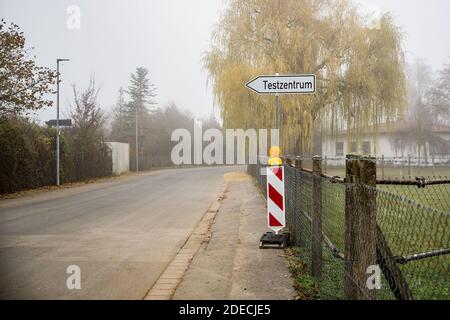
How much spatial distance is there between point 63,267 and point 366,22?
1862 centimetres

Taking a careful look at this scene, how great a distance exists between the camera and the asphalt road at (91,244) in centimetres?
498

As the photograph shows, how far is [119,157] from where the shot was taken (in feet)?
118

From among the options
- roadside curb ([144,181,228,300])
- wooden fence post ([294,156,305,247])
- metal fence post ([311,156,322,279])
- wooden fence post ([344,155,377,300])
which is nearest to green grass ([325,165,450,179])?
roadside curb ([144,181,228,300])

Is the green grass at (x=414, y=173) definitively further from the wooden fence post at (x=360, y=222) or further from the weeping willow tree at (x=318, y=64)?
the wooden fence post at (x=360, y=222)

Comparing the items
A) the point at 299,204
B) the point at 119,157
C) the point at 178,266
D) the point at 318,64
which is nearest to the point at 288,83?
the point at 299,204

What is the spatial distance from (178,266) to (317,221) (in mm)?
2058

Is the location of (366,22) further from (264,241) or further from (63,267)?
(63,267)

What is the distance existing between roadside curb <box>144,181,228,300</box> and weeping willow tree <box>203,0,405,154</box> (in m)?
10.2

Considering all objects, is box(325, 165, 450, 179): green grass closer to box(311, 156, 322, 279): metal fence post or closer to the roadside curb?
the roadside curb

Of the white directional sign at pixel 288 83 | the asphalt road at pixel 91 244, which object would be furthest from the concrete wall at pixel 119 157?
the white directional sign at pixel 288 83

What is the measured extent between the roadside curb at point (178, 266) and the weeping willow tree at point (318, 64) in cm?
1024
